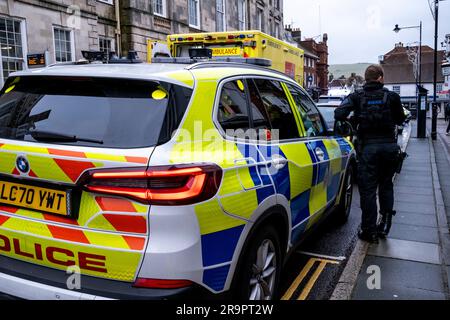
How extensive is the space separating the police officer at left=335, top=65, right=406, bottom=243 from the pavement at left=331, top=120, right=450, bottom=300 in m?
0.43

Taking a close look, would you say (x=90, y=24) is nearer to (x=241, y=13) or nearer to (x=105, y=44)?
(x=105, y=44)

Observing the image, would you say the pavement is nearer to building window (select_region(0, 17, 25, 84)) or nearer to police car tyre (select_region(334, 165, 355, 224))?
police car tyre (select_region(334, 165, 355, 224))

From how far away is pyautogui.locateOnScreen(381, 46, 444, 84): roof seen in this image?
3002 inches

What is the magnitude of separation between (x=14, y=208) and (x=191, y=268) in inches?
43.2

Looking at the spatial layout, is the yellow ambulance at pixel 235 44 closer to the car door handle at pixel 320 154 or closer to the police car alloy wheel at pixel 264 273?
the car door handle at pixel 320 154

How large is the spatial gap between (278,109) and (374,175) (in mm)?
1931

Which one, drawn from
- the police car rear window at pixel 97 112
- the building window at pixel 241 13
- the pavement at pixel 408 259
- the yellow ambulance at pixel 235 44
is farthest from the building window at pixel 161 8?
the police car rear window at pixel 97 112

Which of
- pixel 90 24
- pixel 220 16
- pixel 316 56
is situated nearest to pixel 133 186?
pixel 90 24

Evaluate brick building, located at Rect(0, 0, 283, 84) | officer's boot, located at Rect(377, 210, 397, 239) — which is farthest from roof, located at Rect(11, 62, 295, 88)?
brick building, located at Rect(0, 0, 283, 84)

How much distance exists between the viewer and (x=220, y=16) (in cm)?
2439

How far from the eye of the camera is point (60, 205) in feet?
7.52

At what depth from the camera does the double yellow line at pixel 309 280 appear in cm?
Result: 368

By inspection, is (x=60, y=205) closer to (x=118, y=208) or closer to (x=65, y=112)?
(x=118, y=208)
